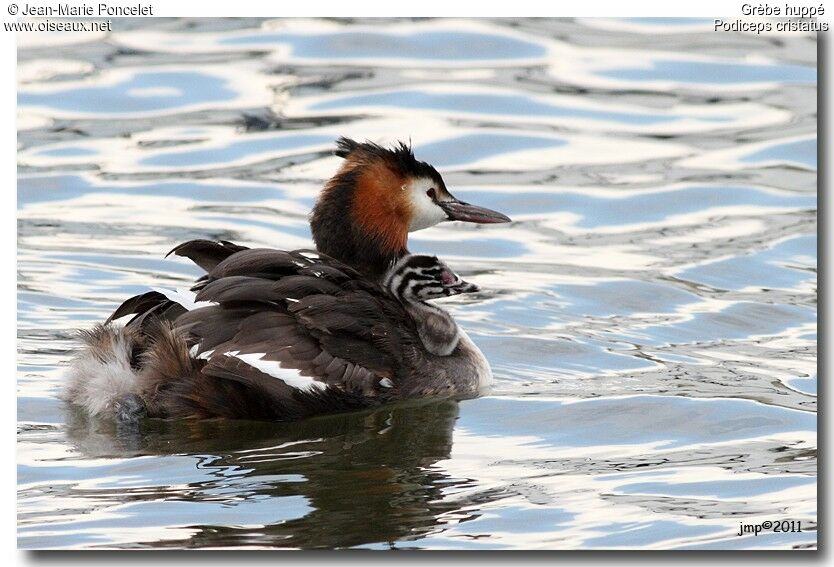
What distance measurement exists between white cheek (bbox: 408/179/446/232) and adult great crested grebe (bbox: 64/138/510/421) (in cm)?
6

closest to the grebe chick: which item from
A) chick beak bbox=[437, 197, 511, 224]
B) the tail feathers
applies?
chick beak bbox=[437, 197, 511, 224]

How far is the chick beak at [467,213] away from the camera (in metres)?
8.05

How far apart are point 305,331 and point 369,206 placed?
96 cm

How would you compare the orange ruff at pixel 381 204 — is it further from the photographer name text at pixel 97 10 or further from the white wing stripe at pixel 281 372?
the photographer name text at pixel 97 10

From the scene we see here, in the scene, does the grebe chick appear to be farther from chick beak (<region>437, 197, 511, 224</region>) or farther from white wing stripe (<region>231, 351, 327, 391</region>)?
white wing stripe (<region>231, 351, 327, 391</region>)

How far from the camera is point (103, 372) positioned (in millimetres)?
7020

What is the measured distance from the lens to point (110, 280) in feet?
30.1

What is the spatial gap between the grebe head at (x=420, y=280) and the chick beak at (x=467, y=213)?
41 centimetres

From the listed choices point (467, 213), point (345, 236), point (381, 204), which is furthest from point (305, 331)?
point (467, 213)

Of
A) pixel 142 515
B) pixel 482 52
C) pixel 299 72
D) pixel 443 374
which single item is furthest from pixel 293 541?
pixel 482 52

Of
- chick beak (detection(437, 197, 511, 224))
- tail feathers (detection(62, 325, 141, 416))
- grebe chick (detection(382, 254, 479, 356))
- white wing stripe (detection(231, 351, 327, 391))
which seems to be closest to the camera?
white wing stripe (detection(231, 351, 327, 391))

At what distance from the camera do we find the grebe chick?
25.2ft

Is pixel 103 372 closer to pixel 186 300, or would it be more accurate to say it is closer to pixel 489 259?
pixel 186 300

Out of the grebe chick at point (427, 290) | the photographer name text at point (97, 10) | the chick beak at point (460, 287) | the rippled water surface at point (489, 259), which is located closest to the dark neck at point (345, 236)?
the grebe chick at point (427, 290)
